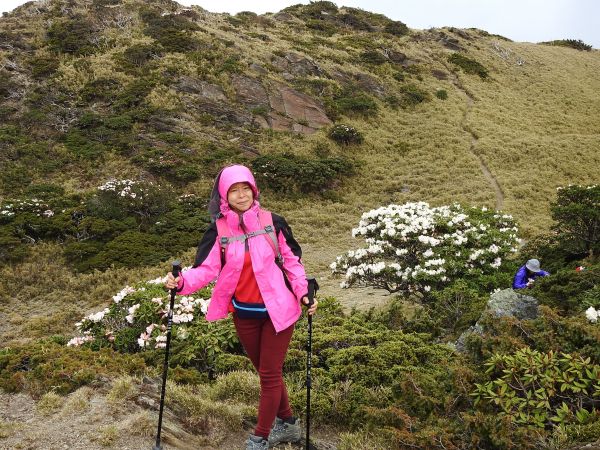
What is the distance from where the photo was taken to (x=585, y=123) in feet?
98.0

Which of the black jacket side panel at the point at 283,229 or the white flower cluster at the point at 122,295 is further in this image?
the white flower cluster at the point at 122,295

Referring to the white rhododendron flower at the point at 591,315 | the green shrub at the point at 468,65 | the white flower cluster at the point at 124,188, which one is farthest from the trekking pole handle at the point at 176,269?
the green shrub at the point at 468,65

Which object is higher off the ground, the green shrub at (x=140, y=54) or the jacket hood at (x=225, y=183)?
the green shrub at (x=140, y=54)

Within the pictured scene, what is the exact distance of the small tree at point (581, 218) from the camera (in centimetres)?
730

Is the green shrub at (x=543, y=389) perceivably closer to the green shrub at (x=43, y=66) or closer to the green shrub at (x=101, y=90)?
the green shrub at (x=101, y=90)

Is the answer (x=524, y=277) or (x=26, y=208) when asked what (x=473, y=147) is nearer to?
Answer: (x=524, y=277)

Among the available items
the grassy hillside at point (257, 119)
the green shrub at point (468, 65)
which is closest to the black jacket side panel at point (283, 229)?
the grassy hillside at point (257, 119)

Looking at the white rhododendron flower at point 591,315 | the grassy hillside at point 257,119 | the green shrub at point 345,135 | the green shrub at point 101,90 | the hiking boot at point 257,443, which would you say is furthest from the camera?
the green shrub at point 345,135

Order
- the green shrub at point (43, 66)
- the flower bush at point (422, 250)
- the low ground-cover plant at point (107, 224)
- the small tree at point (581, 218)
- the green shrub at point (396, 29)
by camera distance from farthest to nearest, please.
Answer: the green shrub at point (396, 29)
the green shrub at point (43, 66)
the low ground-cover plant at point (107, 224)
the flower bush at point (422, 250)
the small tree at point (581, 218)

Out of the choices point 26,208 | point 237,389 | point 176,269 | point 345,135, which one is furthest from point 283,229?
point 345,135

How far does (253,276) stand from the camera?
10.4 ft

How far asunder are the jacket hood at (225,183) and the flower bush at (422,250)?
5.41 meters

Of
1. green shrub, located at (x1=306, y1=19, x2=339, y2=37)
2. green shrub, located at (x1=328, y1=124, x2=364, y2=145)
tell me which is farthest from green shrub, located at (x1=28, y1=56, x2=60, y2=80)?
green shrub, located at (x1=306, y1=19, x2=339, y2=37)

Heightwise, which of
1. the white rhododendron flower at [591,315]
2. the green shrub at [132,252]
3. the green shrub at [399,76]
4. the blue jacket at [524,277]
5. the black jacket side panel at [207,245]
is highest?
the green shrub at [399,76]
